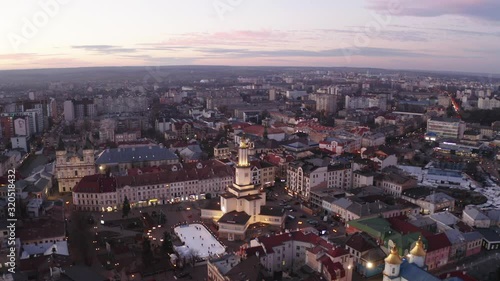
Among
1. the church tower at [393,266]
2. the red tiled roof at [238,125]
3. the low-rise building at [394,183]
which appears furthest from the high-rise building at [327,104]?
the church tower at [393,266]

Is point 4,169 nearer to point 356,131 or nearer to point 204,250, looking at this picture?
point 204,250

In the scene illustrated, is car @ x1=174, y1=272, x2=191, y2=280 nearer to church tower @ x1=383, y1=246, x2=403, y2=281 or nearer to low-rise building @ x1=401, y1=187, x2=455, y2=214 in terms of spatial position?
church tower @ x1=383, y1=246, x2=403, y2=281

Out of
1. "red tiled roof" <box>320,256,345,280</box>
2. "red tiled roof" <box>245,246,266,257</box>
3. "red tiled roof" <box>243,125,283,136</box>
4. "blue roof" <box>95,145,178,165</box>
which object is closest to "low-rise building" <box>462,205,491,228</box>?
"red tiled roof" <box>320,256,345,280</box>

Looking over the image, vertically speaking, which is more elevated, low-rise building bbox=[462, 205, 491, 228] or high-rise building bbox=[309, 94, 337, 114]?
high-rise building bbox=[309, 94, 337, 114]

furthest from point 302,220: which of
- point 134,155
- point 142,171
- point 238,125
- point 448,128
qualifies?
point 448,128

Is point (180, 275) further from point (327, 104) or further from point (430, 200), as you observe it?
point (327, 104)
